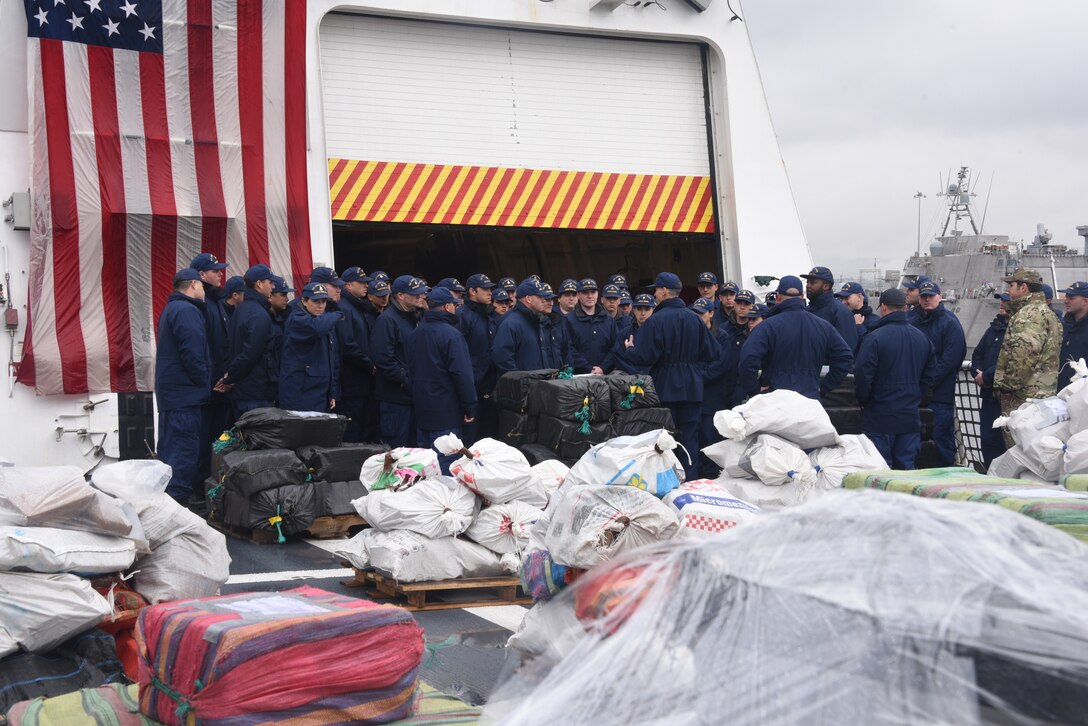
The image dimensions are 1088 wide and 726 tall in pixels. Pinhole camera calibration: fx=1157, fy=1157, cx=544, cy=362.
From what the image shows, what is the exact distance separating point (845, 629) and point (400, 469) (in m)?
4.96

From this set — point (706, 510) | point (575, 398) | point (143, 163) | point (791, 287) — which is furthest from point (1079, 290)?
point (143, 163)

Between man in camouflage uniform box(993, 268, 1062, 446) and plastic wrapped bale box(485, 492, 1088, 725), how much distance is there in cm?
780

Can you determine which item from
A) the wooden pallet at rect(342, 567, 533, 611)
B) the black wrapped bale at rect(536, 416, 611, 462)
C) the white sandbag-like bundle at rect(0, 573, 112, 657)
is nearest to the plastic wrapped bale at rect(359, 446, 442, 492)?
the wooden pallet at rect(342, 567, 533, 611)

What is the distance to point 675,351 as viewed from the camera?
9.58m

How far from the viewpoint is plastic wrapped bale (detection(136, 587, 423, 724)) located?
10.5 ft

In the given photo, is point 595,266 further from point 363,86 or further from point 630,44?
point 363,86

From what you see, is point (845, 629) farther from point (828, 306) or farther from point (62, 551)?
point (828, 306)

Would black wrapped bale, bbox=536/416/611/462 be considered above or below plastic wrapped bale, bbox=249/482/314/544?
above

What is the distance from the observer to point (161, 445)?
9.01 meters

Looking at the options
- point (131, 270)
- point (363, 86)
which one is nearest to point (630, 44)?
point (363, 86)

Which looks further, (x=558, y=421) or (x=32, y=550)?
(x=558, y=421)

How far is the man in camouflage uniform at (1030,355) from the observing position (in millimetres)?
9398

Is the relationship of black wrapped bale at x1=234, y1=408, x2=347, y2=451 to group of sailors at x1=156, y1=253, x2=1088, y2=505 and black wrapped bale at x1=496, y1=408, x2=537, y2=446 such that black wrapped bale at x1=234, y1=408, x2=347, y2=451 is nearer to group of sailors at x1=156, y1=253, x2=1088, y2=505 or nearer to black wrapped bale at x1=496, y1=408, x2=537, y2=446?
group of sailors at x1=156, y1=253, x2=1088, y2=505

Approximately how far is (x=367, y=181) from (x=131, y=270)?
2341 millimetres
